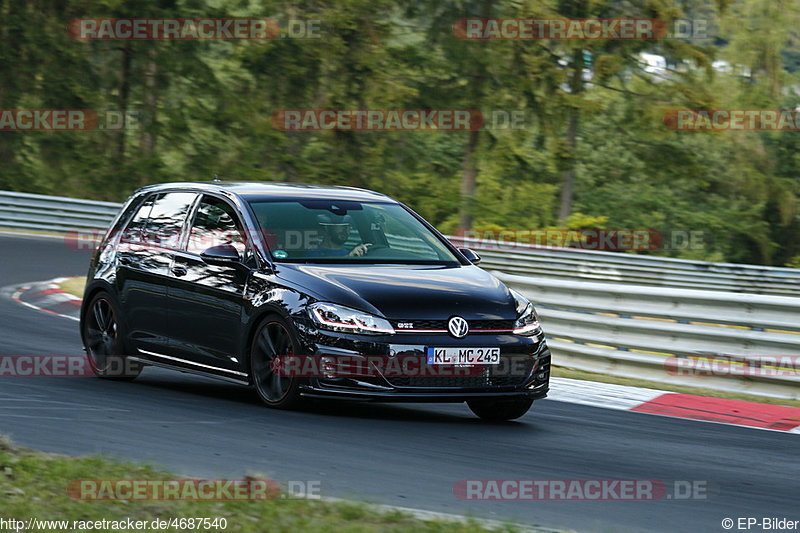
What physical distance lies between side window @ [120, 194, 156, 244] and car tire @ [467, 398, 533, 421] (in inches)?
120

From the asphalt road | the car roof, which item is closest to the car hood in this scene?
the asphalt road

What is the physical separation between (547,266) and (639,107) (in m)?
15.3

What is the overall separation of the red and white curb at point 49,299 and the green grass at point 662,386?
Result: 230 inches

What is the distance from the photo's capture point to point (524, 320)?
348 inches

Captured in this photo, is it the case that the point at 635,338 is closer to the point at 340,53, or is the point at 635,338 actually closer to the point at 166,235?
the point at 166,235

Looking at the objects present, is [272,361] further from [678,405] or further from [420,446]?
[678,405]

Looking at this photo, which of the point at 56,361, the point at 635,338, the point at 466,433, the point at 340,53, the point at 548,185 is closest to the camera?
the point at 466,433

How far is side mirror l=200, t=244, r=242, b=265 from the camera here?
916 cm

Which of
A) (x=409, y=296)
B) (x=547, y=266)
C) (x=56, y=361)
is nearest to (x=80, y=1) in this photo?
(x=547, y=266)

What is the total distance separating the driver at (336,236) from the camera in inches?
364

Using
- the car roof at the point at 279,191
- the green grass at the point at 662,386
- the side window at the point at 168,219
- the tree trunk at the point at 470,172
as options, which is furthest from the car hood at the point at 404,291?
the tree trunk at the point at 470,172

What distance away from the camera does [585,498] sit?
6.56 meters

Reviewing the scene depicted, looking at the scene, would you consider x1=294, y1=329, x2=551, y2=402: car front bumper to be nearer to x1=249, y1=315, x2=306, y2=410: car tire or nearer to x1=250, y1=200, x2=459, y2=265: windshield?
x1=249, y1=315, x2=306, y2=410: car tire

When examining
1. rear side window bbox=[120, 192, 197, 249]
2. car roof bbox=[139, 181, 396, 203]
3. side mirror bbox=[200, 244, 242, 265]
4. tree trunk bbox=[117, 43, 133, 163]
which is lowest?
side mirror bbox=[200, 244, 242, 265]
